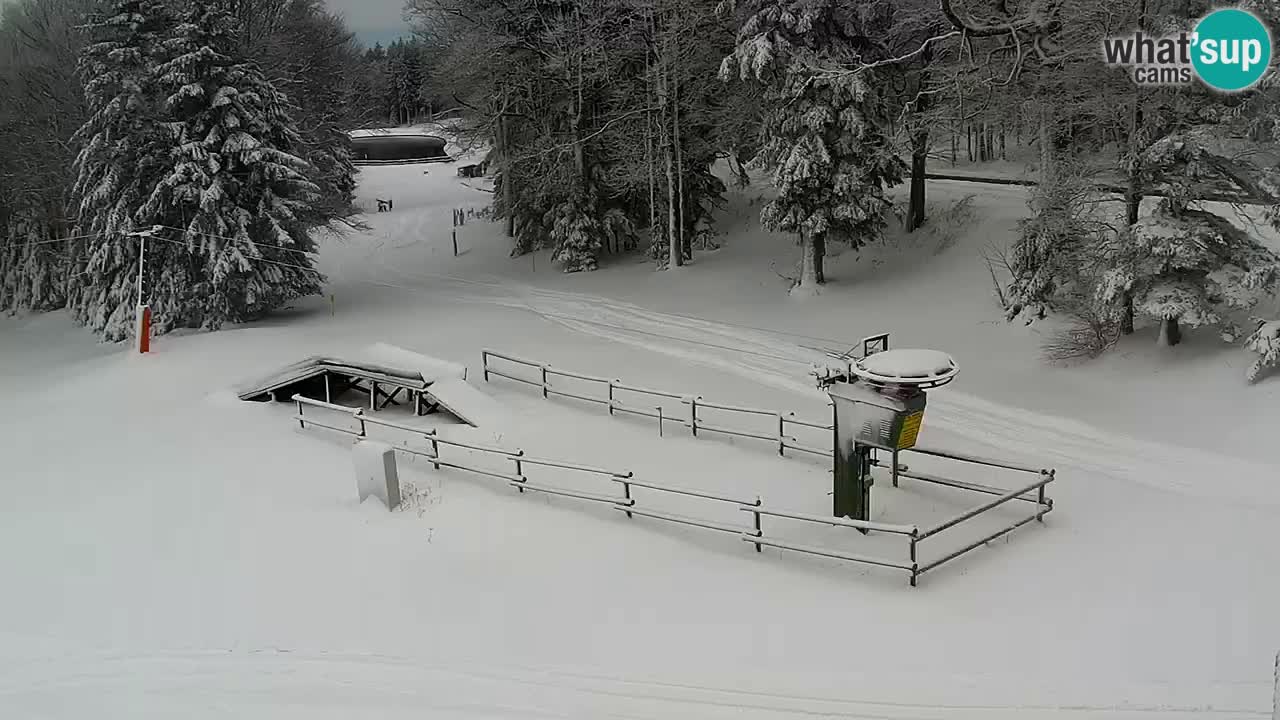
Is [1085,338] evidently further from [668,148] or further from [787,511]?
[668,148]

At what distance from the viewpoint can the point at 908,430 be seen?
1228 centimetres

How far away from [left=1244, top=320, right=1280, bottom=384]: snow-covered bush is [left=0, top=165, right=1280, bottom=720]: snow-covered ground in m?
0.33

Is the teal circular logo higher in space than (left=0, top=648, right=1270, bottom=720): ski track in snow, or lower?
higher

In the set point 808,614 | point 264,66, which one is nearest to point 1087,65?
point 808,614

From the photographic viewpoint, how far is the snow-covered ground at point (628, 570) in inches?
361

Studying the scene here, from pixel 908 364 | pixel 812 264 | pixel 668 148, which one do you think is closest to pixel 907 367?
pixel 908 364

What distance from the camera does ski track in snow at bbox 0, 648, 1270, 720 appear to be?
8.59 meters

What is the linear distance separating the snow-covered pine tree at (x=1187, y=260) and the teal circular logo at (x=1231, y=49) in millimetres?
1199

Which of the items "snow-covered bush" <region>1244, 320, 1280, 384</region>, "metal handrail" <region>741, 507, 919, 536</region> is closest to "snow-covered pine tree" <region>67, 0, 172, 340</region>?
"metal handrail" <region>741, 507, 919, 536</region>

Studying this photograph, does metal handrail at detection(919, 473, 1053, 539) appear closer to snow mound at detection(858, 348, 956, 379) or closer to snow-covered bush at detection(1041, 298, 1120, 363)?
snow mound at detection(858, 348, 956, 379)

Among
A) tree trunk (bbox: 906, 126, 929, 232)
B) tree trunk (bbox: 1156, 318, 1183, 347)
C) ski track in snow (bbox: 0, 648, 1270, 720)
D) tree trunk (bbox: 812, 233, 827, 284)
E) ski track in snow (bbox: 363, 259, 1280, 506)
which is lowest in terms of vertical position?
ski track in snow (bbox: 0, 648, 1270, 720)

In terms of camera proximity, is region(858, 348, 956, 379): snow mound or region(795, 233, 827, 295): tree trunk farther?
region(795, 233, 827, 295): tree trunk

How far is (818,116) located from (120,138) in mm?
20211

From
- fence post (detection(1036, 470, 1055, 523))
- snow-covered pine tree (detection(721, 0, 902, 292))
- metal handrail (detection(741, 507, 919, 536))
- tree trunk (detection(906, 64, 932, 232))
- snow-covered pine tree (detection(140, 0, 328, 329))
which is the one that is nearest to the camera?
metal handrail (detection(741, 507, 919, 536))
